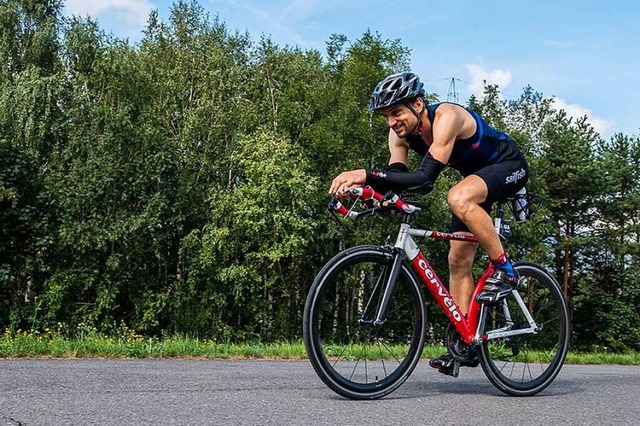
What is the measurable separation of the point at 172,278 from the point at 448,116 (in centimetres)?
3728

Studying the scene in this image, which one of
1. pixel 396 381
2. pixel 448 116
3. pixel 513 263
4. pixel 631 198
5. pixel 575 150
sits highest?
pixel 575 150

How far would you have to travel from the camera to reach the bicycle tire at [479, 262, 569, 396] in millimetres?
4750

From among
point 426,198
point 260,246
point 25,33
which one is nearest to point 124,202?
point 260,246

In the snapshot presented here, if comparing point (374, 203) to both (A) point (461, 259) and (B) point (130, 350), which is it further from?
(B) point (130, 350)

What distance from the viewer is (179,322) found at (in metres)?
37.6

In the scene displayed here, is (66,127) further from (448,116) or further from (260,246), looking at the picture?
(448,116)

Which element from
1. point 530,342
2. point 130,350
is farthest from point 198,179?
point 530,342

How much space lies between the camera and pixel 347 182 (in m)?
4.13

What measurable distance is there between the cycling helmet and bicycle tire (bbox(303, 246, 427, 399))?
2.82 ft

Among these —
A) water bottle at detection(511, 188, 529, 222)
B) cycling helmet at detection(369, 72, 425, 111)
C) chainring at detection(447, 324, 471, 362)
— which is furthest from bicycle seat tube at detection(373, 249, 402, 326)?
water bottle at detection(511, 188, 529, 222)

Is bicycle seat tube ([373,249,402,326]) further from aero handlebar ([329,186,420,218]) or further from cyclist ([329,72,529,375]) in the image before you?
cyclist ([329,72,529,375])

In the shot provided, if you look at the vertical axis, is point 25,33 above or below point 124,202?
above

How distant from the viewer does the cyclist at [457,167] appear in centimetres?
431

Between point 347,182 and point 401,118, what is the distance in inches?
24.6
